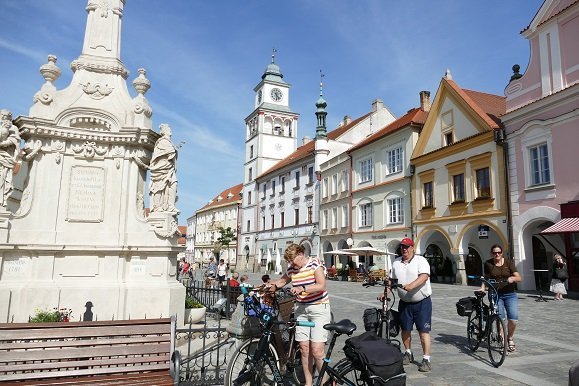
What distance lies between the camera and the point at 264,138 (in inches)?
2167

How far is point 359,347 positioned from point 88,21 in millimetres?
9277

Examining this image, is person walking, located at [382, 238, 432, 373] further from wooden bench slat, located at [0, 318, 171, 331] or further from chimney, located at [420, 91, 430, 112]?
chimney, located at [420, 91, 430, 112]

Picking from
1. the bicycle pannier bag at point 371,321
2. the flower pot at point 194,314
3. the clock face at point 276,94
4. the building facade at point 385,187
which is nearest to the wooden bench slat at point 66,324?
the bicycle pannier bag at point 371,321

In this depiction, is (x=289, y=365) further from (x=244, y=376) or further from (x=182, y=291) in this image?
(x=182, y=291)

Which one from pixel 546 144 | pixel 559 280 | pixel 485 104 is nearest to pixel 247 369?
pixel 559 280

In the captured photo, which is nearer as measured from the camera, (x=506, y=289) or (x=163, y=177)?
(x=506, y=289)

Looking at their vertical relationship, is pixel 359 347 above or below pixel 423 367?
above

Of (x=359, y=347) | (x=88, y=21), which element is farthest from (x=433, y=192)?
(x=359, y=347)

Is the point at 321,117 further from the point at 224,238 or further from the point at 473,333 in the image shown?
the point at 473,333

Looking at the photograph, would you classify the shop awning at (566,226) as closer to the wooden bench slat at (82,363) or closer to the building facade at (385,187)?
the building facade at (385,187)

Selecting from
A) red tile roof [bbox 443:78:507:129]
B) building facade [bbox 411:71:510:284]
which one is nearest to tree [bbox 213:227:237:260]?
building facade [bbox 411:71:510:284]

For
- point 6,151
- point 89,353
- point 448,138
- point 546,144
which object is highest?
point 448,138

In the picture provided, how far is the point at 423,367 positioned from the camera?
19.5 ft

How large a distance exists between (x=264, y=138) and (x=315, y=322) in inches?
2015
